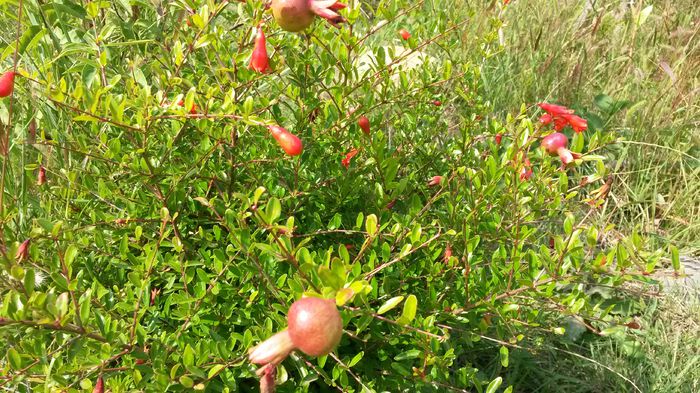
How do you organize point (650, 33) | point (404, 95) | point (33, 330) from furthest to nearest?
point (650, 33)
point (404, 95)
point (33, 330)

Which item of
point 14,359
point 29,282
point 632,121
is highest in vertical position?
point 29,282

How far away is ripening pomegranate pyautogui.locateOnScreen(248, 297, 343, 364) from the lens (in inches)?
25.7

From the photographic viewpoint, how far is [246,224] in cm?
123

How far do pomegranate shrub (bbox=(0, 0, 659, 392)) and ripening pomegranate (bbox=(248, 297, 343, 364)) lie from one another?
243 mm

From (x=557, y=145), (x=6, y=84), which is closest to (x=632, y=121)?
(x=557, y=145)

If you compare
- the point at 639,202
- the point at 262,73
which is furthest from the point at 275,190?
the point at 639,202

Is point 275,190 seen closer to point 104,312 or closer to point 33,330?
point 104,312

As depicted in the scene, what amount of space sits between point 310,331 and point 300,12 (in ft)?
1.72

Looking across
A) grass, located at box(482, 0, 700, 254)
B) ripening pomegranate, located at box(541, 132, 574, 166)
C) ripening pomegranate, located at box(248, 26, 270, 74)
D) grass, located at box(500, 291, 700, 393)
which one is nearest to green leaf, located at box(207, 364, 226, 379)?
ripening pomegranate, located at box(248, 26, 270, 74)

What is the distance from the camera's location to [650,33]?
322cm

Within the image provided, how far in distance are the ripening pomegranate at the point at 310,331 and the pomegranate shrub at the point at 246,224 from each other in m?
0.24

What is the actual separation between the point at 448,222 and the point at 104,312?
0.72 m

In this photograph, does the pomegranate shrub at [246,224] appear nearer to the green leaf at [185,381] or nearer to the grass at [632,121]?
the green leaf at [185,381]

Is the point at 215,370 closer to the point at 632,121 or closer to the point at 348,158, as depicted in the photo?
the point at 348,158
